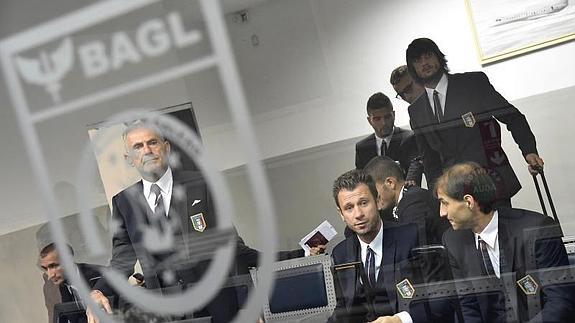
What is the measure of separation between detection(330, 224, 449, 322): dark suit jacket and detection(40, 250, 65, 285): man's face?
1.08 metres

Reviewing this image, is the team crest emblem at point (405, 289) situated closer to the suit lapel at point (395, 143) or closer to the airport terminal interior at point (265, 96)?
the airport terminal interior at point (265, 96)

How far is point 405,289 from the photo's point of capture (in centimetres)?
278

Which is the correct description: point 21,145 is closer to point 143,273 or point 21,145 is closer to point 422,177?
point 143,273

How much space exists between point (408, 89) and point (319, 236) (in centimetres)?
57

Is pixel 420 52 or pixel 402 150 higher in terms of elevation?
pixel 420 52

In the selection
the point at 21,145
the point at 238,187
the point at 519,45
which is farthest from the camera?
the point at 21,145

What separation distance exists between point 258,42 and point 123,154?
0.62m

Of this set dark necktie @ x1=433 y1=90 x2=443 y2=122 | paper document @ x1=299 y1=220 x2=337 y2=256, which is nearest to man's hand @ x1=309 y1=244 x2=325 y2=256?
paper document @ x1=299 y1=220 x2=337 y2=256

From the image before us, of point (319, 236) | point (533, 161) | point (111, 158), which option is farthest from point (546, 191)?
point (111, 158)

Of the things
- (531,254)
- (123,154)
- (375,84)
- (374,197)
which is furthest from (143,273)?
(531,254)

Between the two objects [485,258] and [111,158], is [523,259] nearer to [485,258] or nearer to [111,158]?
[485,258]

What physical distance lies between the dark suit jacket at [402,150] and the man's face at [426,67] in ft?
0.62

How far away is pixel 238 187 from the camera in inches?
108

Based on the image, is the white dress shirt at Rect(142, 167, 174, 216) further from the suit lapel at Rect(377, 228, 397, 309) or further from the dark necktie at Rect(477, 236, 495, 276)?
the dark necktie at Rect(477, 236, 495, 276)
